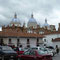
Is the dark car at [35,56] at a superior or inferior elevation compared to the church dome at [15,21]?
inferior

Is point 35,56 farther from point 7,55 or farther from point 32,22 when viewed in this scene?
point 32,22

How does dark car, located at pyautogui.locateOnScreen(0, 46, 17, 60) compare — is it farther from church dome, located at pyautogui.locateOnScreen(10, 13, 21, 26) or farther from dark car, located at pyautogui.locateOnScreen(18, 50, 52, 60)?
church dome, located at pyautogui.locateOnScreen(10, 13, 21, 26)

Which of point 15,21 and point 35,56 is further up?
point 15,21

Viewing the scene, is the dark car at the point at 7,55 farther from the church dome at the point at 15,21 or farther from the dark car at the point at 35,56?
the church dome at the point at 15,21

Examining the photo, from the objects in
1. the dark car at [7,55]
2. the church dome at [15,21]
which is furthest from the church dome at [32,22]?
the dark car at [7,55]

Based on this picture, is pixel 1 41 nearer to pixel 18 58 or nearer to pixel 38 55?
pixel 18 58

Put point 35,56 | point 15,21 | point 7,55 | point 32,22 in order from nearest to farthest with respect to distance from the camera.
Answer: point 35,56
point 7,55
point 15,21
point 32,22

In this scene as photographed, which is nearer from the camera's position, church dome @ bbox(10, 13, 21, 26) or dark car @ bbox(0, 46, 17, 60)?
dark car @ bbox(0, 46, 17, 60)

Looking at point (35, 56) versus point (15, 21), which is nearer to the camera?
point (35, 56)

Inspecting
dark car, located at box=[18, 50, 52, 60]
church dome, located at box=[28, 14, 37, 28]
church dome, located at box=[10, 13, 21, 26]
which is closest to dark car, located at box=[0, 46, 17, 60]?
dark car, located at box=[18, 50, 52, 60]

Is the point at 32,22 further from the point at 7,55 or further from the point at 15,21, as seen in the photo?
the point at 7,55

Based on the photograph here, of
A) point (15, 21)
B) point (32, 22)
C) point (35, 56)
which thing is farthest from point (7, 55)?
point (32, 22)

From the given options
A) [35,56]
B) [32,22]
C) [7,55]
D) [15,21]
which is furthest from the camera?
[32,22]

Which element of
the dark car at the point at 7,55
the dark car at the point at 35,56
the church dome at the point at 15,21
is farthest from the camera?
the church dome at the point at 15,21
